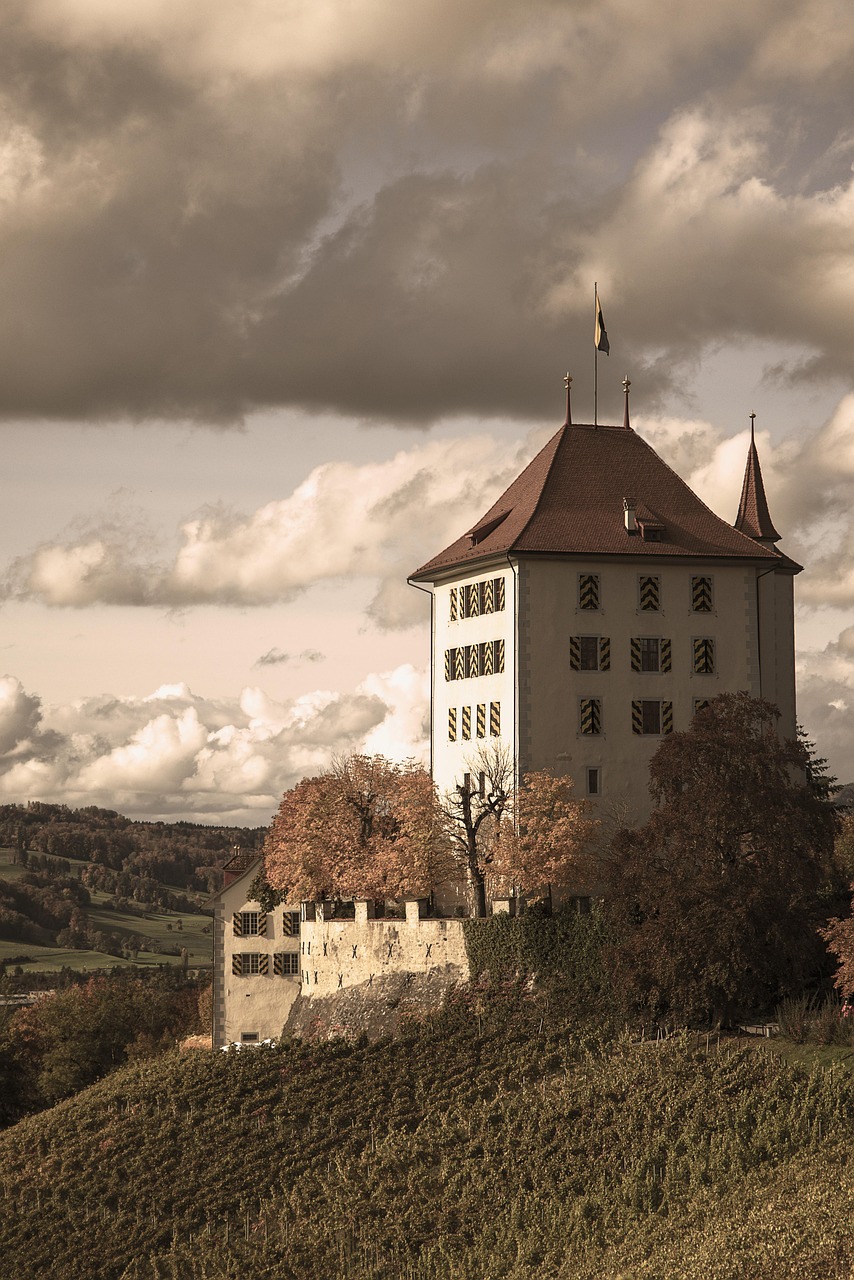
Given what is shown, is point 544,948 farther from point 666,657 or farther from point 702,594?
point 702,594

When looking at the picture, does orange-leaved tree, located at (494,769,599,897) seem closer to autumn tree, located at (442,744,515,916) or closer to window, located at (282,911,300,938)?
autumn tree, located at (442,744,515,916)

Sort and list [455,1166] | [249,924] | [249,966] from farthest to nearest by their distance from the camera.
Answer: [249,924] < [249,966] < [455,1166]

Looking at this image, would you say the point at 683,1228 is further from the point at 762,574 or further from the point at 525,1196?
the point at 762,574

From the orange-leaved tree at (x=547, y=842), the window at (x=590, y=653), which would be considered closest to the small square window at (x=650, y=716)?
the window at (x=590, y=653)

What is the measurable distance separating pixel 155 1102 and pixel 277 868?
13039 mm

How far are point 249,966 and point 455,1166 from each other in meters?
33.6

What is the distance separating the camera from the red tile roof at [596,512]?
63.9 meters

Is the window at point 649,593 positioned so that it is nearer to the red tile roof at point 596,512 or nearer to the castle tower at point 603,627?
the castle tower at point 603,627

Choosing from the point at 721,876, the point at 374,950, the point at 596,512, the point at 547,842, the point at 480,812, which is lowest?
the point at 374,950

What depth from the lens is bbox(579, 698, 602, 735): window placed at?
62219 millimetres

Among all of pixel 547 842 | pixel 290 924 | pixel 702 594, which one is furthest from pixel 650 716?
pixel 290 924

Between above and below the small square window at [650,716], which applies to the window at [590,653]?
above

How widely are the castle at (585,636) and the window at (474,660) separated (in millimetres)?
81

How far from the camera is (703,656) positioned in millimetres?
63562
